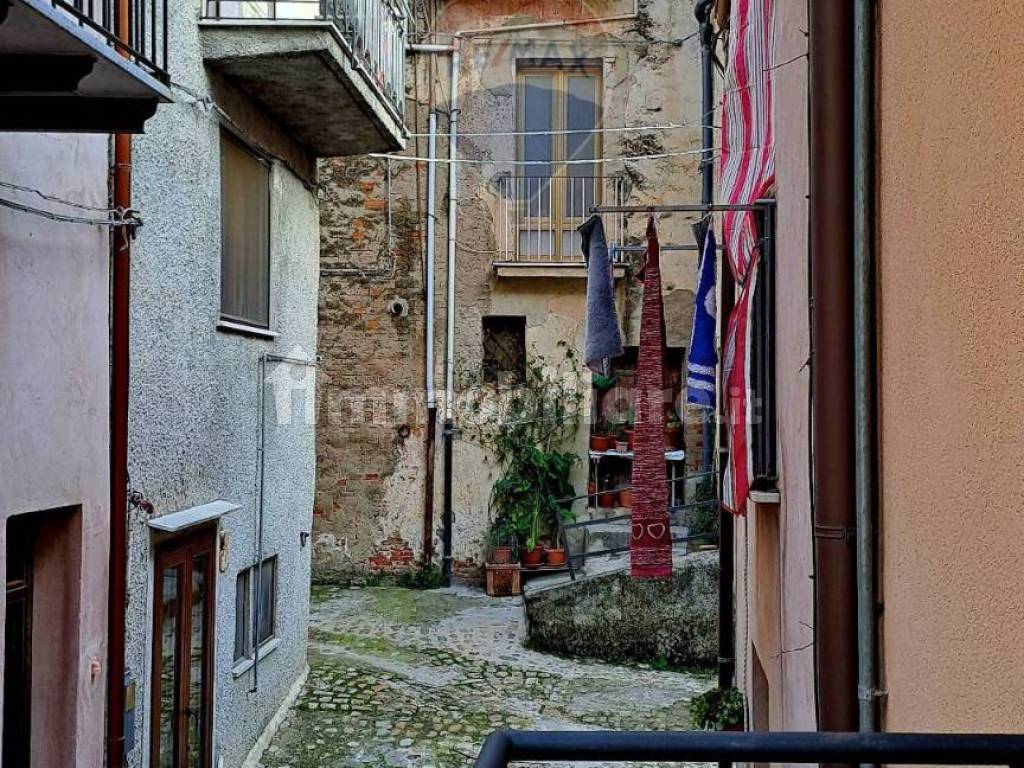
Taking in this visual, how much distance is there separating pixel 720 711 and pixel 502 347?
26.2ft

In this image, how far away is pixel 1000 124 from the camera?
1.61m

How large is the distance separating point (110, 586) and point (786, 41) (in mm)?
4227

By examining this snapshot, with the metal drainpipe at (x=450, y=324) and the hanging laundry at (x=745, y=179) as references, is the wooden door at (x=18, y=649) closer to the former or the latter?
the hanging laundry at (x=745, y=179)

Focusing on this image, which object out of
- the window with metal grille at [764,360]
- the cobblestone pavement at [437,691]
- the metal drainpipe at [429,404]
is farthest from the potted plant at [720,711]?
the metal drainpipe at [429,404]

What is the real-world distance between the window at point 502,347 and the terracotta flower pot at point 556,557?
254 centimetres

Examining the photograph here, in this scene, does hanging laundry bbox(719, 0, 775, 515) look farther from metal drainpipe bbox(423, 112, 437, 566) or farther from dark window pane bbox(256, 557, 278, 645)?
metal drainpipe bbox(423, 112, 437, 566)

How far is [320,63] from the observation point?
23.0ft

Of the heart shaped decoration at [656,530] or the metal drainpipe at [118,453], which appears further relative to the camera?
the heart shaped decoration at [656,530]

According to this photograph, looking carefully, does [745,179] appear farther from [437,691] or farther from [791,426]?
[437,691]

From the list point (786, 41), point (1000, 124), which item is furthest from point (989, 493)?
point (786, 41)

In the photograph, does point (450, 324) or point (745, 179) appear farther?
point (450, 324)

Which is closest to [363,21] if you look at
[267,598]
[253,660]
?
[267,598]

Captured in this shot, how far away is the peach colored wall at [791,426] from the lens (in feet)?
11.7

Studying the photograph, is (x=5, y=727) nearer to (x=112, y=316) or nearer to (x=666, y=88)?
(x=112, y=316)
